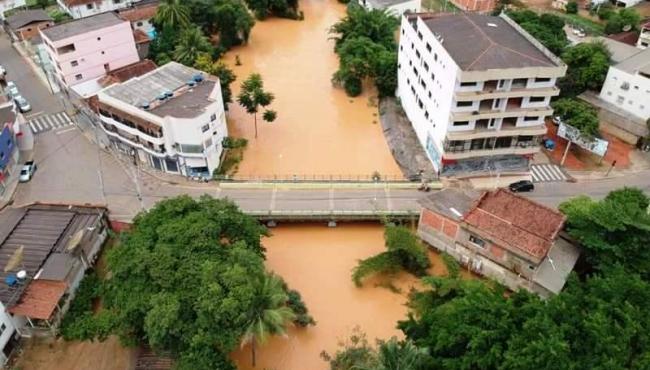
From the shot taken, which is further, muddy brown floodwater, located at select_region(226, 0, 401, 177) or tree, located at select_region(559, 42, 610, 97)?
tree, located at select_region(559, 42, 610, 97)

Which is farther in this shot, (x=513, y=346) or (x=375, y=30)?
(x=375, y=30)

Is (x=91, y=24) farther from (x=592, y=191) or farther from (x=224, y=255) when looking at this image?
(x=592, y=191)

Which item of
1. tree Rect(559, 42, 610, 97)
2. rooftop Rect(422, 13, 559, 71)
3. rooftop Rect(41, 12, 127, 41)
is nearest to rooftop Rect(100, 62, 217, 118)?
rooftop Rect(41, 12, 127, 41)

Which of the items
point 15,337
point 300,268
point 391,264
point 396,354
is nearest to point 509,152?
point 391,264

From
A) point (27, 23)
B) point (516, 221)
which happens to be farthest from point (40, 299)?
point (27, 23)

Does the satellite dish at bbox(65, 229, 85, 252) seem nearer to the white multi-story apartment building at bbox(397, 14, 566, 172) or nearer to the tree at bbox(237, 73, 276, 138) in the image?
the tree at bbox(237, 73, 276, 138)

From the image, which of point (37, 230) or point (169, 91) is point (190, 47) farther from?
point (37, 230)
